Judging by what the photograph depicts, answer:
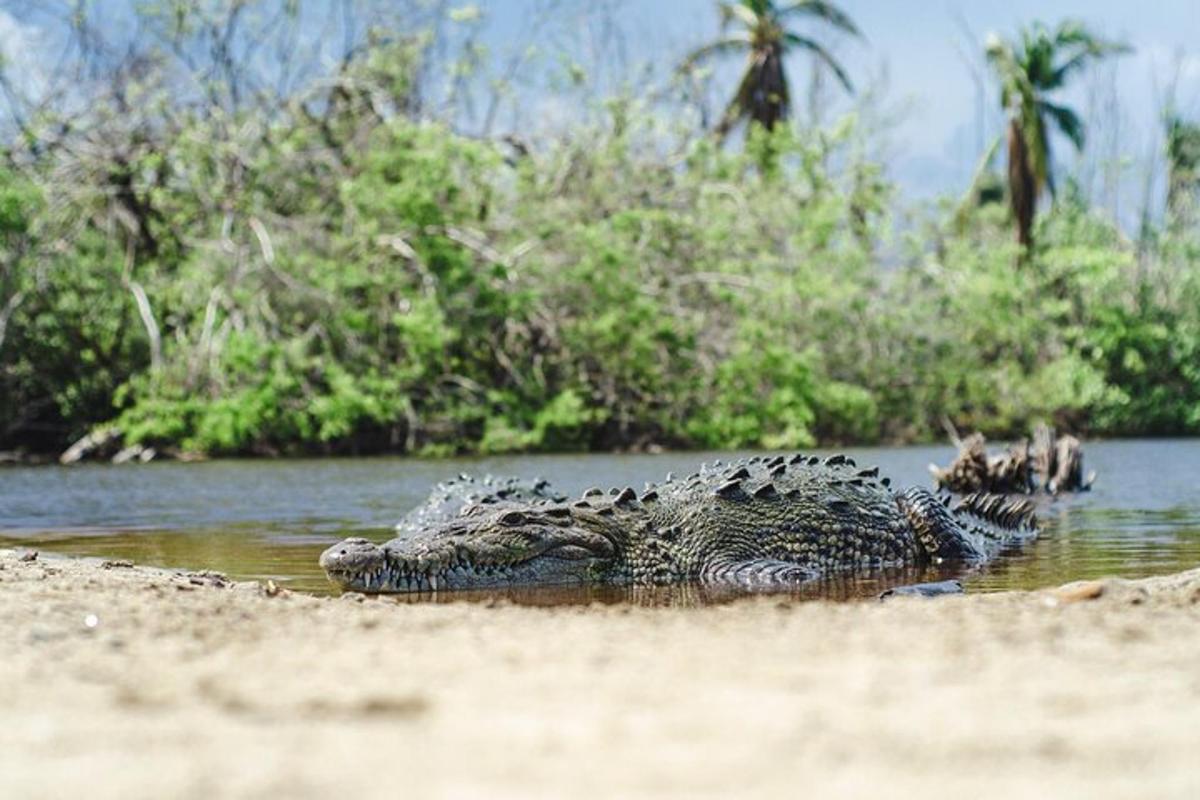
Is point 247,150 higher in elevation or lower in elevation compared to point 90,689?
higher

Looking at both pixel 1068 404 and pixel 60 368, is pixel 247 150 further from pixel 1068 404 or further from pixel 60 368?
pixel 1068 404

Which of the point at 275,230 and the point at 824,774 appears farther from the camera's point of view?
the point at 275,230

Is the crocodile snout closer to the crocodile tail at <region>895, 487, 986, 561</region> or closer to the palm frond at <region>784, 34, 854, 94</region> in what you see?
the crocodile tail at <region>895, 487, 986, 561</region>

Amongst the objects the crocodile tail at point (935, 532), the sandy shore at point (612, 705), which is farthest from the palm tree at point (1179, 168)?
the sandy shore at point (612, 705)

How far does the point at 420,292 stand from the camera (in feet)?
86.5

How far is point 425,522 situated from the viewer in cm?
940

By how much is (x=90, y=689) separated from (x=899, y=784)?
216 centimetres

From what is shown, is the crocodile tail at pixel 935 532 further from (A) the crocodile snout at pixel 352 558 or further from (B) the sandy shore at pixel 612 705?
(B) the sandy shore at pixel 612 705

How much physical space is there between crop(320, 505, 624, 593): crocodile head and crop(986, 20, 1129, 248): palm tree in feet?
103

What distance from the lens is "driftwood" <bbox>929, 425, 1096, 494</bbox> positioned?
15.2 metres

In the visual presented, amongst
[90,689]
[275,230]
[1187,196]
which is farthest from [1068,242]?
[90,689]

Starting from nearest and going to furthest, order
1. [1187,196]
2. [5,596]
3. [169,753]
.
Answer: [169,753] → [5,596] → [1187,196]

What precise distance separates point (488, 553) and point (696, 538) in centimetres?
131

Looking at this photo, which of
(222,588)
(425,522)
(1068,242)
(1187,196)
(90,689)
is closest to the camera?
(90,689)
